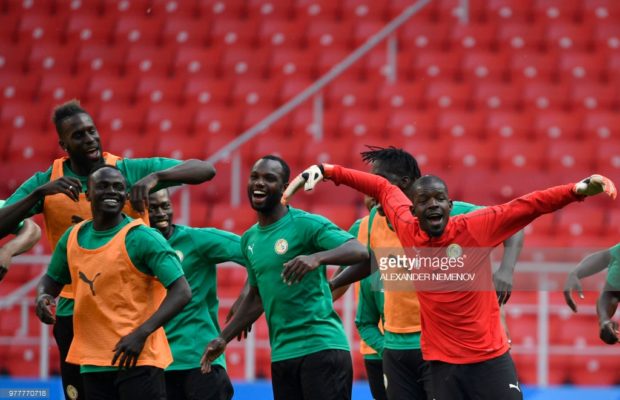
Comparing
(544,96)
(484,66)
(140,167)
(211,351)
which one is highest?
(484,66)

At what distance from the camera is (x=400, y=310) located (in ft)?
21.9

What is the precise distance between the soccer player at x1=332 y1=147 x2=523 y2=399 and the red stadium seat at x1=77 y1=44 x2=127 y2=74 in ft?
29.6

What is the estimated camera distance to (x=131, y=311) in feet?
17.6

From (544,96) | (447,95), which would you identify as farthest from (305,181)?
(544,96)

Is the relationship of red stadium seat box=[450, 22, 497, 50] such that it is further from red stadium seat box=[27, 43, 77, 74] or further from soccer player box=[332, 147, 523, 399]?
soccer player box=[332, 147, 523, 399]

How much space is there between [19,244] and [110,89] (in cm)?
888

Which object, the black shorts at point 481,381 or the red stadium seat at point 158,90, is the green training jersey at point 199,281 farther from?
the red stadium seat at point 158,90

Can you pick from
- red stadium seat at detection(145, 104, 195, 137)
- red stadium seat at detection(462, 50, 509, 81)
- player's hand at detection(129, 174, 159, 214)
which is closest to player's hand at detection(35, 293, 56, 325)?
player's hand at detection(129, 174, 159, 214)

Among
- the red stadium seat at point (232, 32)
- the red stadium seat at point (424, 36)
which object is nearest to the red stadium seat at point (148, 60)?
the red stadium seat at point (232, 32)

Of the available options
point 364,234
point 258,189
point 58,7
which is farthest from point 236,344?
point 58,7

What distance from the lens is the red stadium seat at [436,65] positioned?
14406 mm

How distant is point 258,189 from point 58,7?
11.2 meters

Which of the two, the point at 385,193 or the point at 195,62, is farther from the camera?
the point at 195,62

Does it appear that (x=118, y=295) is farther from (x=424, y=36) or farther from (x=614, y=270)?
(x=424, y=36)
